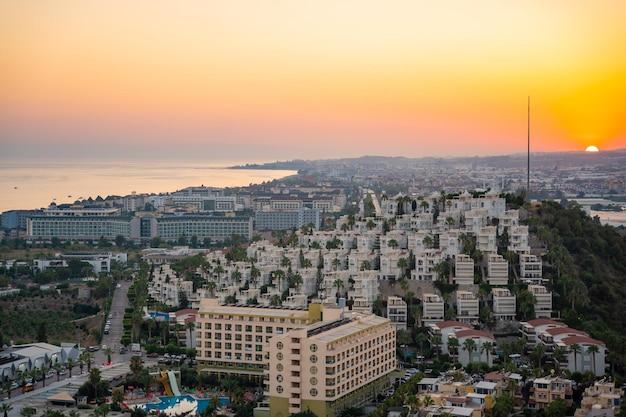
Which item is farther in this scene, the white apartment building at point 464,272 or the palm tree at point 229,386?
the white apartment building at point 464,272

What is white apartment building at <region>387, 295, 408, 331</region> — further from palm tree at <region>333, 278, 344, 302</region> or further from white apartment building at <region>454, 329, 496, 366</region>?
white apartment building at <region>454, 329, 496, 366</region>

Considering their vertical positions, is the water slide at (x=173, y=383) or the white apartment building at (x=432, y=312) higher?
the white apartment building at (x=432, y=312)

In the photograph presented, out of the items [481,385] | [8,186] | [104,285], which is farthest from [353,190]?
[481,385]

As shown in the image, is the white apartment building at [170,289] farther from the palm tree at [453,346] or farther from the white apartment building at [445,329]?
the palm tree at [453,346]

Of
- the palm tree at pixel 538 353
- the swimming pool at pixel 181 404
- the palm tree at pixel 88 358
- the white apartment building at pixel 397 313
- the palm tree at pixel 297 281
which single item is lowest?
the swimming pool at pixel 181 404

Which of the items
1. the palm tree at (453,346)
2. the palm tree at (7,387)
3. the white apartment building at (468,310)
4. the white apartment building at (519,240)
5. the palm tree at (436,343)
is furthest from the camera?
the white apartment building at (519,240)

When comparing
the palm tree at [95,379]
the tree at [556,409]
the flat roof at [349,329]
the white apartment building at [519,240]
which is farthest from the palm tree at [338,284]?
the tree at [556,409]
